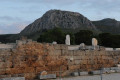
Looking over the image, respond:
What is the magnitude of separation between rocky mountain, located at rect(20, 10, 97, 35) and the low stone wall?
4349 inches

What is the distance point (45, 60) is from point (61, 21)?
121 meters

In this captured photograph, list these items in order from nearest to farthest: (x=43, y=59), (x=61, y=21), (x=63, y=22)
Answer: (x=43, y=59)
(x=63, y=22)
(x=61, y=21)

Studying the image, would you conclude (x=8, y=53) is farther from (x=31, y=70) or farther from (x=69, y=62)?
(x=69, y=62)

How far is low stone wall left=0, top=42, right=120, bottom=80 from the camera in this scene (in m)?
12.0

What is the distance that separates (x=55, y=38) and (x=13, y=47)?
3510cm

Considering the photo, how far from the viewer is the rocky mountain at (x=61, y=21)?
129413mm

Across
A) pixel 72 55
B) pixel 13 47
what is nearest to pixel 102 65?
pixel 72 55

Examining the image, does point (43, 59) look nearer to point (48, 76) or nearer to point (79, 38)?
point (48, 76)

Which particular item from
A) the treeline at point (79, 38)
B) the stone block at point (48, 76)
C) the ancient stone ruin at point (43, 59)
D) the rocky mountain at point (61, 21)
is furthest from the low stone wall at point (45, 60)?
the rocky mountain at point (61, 21)

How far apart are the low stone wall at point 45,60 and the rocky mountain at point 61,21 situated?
11048cm

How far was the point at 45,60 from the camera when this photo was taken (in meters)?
13.3

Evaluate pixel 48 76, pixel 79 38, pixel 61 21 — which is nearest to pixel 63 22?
pixel 61 21

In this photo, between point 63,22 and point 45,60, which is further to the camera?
point 63,22

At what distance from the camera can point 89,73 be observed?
1496 centimetres
